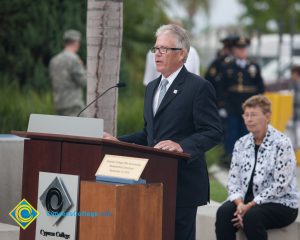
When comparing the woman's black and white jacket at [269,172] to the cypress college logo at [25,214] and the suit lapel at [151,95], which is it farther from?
the cypress college logo at [25,214]

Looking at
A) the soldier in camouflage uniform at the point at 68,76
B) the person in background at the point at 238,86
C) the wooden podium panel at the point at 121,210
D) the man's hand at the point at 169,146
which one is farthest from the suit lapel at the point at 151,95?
the person in background at the point at 238,86

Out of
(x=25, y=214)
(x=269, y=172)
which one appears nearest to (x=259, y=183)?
(x=269, y=172)

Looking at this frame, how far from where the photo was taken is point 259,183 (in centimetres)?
763

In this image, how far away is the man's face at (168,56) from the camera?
6.00 m

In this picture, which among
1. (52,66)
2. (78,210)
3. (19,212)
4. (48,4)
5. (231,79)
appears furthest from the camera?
(48,4)

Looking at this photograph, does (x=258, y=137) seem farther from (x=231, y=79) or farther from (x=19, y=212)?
(x=231, y=79)

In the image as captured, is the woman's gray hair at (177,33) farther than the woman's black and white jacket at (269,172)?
No

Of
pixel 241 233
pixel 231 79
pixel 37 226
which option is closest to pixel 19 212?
Answer: pixel 37 226

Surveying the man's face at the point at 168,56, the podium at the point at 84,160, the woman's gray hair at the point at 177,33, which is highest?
the woman's gray hair at the point at 177,33

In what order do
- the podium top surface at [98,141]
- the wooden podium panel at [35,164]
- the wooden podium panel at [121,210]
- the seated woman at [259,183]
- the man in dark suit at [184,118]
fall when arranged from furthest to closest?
the seated woman at [259,183], the man in dark suit at [184,118], the wooden podium panel at [35,164], the podium top surface at [98,141], the wooden podium panel at [121,210]

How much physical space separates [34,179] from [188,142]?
93 centimetres

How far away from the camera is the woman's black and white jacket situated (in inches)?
298

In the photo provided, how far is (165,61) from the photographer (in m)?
6.03

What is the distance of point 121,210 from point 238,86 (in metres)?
8.89
